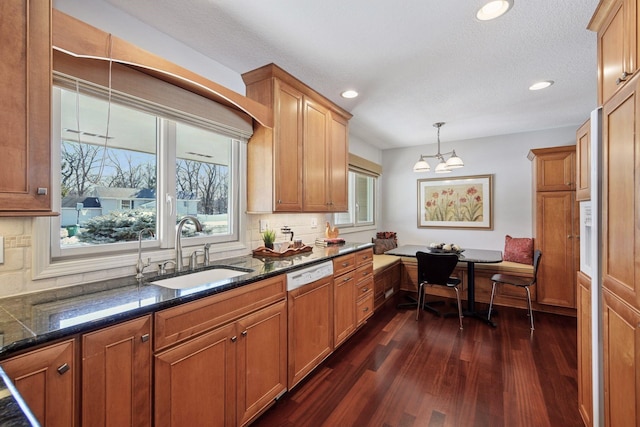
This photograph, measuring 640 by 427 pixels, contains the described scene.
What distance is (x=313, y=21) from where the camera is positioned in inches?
69.0

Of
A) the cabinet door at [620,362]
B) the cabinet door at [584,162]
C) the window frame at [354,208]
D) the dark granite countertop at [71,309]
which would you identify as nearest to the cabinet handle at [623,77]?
the cabinet door at [584,162]

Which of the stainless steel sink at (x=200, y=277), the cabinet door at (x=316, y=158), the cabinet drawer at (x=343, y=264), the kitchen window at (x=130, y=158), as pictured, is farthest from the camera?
the cabinet door at (x=316, y=158)

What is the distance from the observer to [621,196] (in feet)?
4.01

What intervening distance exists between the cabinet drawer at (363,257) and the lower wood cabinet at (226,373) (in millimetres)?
1194

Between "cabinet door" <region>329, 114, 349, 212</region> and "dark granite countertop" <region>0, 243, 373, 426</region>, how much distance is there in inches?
60.2

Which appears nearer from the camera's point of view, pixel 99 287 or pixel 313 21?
pixel 99 287

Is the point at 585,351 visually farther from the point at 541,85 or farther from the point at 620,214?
the point at 541,85

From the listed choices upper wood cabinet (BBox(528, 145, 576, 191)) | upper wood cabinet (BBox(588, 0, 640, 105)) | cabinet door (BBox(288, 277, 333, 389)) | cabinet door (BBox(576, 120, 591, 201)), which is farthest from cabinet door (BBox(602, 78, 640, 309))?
upper wood cabinet (BBox(528, 145, 576, 191))

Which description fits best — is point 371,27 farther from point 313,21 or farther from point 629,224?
point 629,224

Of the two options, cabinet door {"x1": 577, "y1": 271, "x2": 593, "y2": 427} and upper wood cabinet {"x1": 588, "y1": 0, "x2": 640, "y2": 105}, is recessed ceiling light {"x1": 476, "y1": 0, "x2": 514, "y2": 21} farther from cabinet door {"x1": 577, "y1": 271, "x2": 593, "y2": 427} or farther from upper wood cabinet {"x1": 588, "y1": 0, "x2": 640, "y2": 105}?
cabinet door {"x1": 577, "y1": 271, "x2": 593, "y2": 427}

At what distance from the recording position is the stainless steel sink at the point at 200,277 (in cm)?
180

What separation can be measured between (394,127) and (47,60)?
3607 millimetres

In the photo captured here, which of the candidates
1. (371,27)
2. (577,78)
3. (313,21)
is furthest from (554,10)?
(313,21)

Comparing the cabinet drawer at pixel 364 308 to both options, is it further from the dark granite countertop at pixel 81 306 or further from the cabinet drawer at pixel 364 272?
the dark granite countertop at pixel 81 306
